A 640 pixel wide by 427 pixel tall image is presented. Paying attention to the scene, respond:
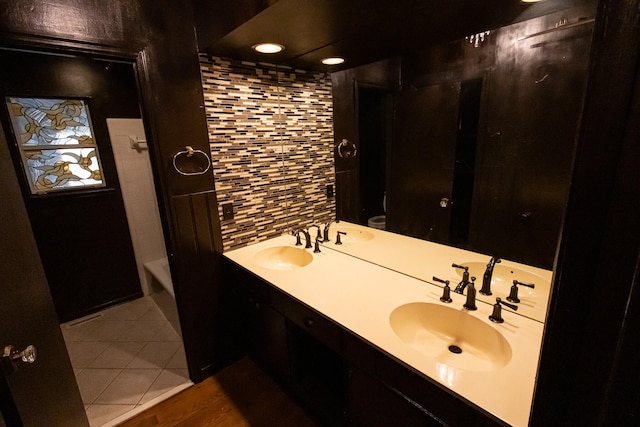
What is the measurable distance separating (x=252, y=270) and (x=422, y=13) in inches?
57.4

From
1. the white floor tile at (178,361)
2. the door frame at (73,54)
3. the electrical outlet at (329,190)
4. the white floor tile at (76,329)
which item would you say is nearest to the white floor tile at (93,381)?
the white floor tile at (178,361)

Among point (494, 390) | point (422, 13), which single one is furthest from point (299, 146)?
point (494, 390)

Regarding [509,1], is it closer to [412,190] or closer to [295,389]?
[412,190]

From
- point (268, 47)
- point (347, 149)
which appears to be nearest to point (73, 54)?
point (268, 47)

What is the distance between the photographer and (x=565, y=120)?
3.04ft

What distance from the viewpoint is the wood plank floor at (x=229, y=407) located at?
1601mm

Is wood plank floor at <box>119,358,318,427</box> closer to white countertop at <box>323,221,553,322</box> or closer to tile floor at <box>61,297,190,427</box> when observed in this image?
tile floor at <box>61,297,190,427</box>

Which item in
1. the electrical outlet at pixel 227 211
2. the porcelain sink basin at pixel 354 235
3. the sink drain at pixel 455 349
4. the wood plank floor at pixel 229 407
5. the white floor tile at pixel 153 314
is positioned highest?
the electrical outlet at pixel 227 211

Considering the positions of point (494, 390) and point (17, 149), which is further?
point (17, 149)

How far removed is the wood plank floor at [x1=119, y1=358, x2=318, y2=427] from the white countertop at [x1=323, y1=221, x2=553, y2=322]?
986 millimetres

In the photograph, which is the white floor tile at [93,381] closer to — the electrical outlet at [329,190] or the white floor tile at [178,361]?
the white floor tile at [178,361]

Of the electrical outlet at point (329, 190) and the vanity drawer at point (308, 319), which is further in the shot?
the electrical outlet at point (329, 190)

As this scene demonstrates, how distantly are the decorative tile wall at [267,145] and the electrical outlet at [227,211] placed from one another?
25mm

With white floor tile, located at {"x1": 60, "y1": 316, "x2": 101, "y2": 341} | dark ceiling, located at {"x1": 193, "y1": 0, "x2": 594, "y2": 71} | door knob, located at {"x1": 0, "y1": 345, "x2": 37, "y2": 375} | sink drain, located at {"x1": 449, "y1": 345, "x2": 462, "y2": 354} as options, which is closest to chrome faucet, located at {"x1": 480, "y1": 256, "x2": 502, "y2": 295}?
sink drain, located at {"x1": 449, "y1": 345, "x2": 462, "y2": 354}
